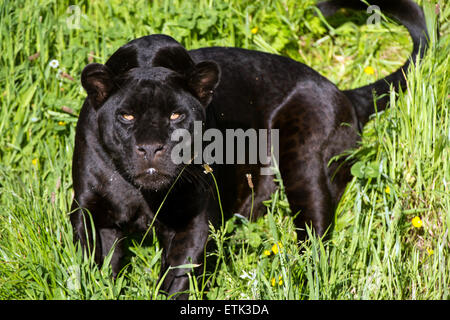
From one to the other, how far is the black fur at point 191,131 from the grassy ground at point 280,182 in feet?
0.48

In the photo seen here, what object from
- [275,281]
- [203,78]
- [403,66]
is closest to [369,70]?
[403,66]

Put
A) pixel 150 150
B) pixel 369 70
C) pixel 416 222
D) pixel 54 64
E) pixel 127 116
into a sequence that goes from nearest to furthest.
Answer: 1. pixel 150 150
2. pixel 127 116
3. pixel 416 222
4. pixel 54 64
5. pixel 369 70

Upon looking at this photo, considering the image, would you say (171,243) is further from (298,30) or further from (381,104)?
(298,30)

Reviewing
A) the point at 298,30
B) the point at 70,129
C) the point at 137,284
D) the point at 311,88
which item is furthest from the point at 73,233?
the point at 298,30

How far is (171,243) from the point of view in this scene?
3.88 metres

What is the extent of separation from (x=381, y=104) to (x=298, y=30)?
1253mm

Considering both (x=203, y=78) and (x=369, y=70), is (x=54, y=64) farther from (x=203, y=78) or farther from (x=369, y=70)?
(x=369, y=70)

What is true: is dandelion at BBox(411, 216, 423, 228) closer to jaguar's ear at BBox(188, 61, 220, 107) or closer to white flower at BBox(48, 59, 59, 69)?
jaguar's ear at BBox(188, 61, 220, 107)

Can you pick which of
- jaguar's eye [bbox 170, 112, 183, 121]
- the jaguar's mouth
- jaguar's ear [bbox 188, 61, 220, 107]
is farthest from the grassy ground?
jaguar's ear [bbox 188, 61, 220, 107]

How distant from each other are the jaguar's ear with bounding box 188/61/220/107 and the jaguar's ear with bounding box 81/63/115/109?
0.44 m

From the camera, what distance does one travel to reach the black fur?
3480mm

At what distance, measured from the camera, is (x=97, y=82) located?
11.6 ft

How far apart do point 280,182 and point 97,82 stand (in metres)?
1.42
